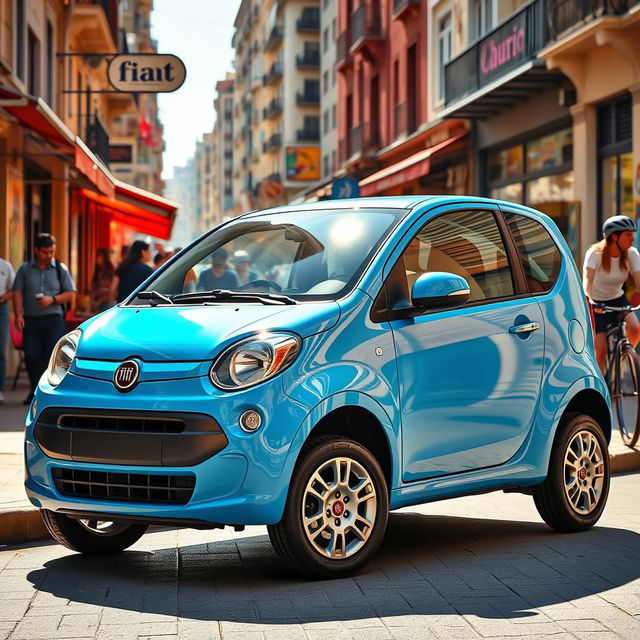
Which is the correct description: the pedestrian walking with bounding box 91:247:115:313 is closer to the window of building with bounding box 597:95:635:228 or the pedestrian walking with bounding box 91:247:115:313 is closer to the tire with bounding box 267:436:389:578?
the window of building with bounding box 597:95:635:228

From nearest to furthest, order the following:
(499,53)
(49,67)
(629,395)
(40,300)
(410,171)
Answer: (629,395) → (40,300) → (499,53) → (49,67) → (410,171)

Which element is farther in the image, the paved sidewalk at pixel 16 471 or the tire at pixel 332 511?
the paved sidewalk at pixel 16 471

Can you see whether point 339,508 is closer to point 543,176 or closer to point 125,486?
point 125,486

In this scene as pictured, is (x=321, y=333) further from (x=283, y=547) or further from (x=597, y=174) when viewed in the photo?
(x=597, y=174)

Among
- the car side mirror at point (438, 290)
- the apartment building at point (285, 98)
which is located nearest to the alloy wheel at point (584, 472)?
the car side mirror at point (438, 290)

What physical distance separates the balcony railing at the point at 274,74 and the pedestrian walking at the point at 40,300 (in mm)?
65513

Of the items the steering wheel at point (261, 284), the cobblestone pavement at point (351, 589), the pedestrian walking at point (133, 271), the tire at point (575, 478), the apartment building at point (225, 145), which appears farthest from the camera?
the apartment building at point (225, 145)

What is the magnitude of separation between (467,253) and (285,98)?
72.0m

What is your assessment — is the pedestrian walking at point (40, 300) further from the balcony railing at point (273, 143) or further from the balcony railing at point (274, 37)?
the balcony railing at point (274, 37)

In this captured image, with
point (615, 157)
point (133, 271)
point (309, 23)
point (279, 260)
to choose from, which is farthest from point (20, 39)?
point (309, 23)

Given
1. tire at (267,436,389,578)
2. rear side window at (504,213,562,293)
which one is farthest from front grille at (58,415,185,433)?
rear side window at (504,213,562,293)

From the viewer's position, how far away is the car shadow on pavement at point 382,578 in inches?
222

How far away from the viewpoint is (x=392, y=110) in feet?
120

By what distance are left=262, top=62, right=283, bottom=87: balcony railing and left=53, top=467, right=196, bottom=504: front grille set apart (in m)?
74.3
